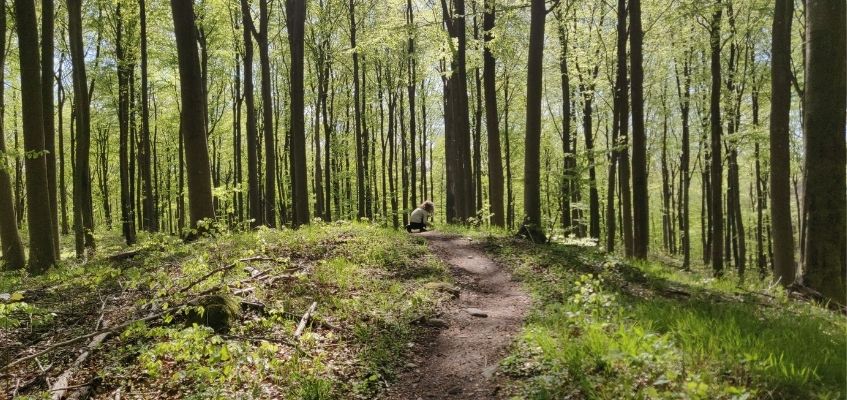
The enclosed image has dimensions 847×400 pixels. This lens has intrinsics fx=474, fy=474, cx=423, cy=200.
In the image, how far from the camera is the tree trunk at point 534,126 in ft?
39.0

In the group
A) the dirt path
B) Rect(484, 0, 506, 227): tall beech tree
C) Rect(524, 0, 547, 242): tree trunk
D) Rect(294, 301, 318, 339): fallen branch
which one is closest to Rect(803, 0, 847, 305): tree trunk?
the dirt path

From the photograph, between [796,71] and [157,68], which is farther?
[157,68]

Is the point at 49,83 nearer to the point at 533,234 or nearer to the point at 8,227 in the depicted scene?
the point at 8,227

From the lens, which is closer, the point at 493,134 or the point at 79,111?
the point at 79,111

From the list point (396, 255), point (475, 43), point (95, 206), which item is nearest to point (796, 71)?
point (475, 43)

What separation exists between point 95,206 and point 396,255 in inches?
1709

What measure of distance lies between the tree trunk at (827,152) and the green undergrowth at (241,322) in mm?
5961

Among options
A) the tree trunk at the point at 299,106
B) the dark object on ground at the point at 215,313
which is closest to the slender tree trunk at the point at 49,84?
the tree trunk at the point at 299,106

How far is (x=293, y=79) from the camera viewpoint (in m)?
14.9

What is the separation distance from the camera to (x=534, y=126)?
12117 millimetres

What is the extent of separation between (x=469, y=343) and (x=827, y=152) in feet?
21.0

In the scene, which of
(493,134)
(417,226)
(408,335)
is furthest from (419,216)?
(408,335)

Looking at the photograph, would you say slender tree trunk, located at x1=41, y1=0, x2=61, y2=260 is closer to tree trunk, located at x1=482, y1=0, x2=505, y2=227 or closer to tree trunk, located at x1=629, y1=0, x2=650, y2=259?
tree trunk, located at x1=482, y1=0, x2=505, y2=227

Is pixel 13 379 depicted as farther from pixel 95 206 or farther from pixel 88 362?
pixel 95 206
